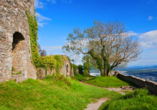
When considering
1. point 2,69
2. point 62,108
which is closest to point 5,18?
point 2,69

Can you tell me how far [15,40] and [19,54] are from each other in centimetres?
104

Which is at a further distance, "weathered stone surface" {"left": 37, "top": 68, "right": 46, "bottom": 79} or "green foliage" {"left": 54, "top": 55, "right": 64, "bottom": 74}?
"green foliage" {"left": 54, "top": 55, "right": 64, "bottom": 74}

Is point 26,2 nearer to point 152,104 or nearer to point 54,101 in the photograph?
point 54,101

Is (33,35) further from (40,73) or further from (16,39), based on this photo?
(40,73)

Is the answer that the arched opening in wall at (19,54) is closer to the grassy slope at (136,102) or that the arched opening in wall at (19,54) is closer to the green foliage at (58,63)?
the grassy slope at (136,102)

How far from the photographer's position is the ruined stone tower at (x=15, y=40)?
586 cm

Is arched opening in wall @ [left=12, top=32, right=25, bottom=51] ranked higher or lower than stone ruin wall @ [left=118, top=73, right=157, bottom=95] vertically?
higher

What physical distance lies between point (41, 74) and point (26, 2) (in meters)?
5.94

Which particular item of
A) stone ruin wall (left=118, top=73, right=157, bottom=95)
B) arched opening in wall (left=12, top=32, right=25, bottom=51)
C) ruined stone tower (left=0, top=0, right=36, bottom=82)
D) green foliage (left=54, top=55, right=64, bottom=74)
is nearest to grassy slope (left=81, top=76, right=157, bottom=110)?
stone ruin wall (left=118, top=73, right=157, bottom=95)

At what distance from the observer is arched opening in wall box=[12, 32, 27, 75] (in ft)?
25.7

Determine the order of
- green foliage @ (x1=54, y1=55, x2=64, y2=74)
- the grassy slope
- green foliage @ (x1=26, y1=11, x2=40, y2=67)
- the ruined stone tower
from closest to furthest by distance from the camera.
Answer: the grassy slope
the ruined stone tower
green foliage @ (x1=26, y1=11, x2=40, y2=67)
green foliage @ (x1=54, y1=55, x2=64, y2=74)

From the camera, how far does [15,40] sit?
8047 millimetres

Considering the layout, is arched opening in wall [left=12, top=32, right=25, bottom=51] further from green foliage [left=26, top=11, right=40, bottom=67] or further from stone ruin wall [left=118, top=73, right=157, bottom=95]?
stone ruin wall [left=118, top=73, right=157, bottom=95]

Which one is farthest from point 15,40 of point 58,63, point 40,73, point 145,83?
point 145,83
